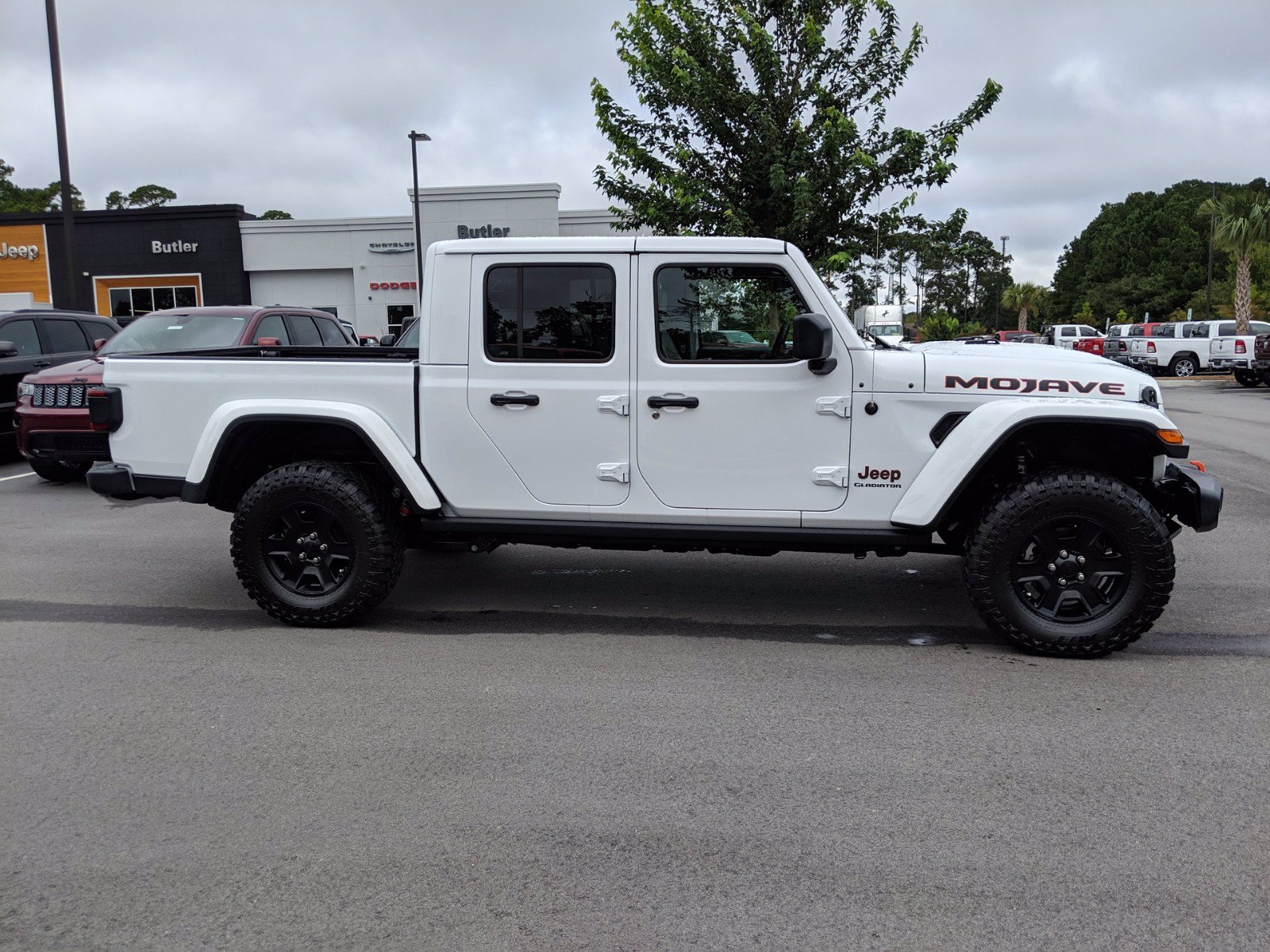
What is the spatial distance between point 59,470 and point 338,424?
6.88 m

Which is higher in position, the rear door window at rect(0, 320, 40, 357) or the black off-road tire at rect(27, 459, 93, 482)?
the rear door window at rect(0, 320, 40, 357)

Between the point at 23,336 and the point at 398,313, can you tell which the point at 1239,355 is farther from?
the point at 398,313

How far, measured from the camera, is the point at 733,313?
5.02 m

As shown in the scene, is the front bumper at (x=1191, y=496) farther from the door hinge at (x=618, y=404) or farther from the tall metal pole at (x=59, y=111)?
the tall metal pole at (x=59, y=111)

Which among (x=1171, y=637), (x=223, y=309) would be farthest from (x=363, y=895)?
(x=223, y=309)

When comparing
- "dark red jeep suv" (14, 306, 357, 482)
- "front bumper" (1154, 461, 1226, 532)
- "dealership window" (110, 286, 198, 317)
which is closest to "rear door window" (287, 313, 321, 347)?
"dark red jeep suv" (14, 306, 357, 482)

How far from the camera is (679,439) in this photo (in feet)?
16.4

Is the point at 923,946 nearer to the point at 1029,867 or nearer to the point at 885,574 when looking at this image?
the point at 1029,867

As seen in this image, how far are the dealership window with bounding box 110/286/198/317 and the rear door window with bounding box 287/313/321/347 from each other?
3123 cm

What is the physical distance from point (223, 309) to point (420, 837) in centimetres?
904

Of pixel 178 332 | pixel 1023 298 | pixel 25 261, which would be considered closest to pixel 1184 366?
pixel 178 332

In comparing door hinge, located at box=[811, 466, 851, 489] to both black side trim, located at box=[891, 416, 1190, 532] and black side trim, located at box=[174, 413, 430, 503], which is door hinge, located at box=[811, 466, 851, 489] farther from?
black side trim, located at box=[174, 413, 430, 503]

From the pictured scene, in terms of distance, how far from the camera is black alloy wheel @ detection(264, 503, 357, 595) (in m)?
5.27

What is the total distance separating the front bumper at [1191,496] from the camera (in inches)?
185
